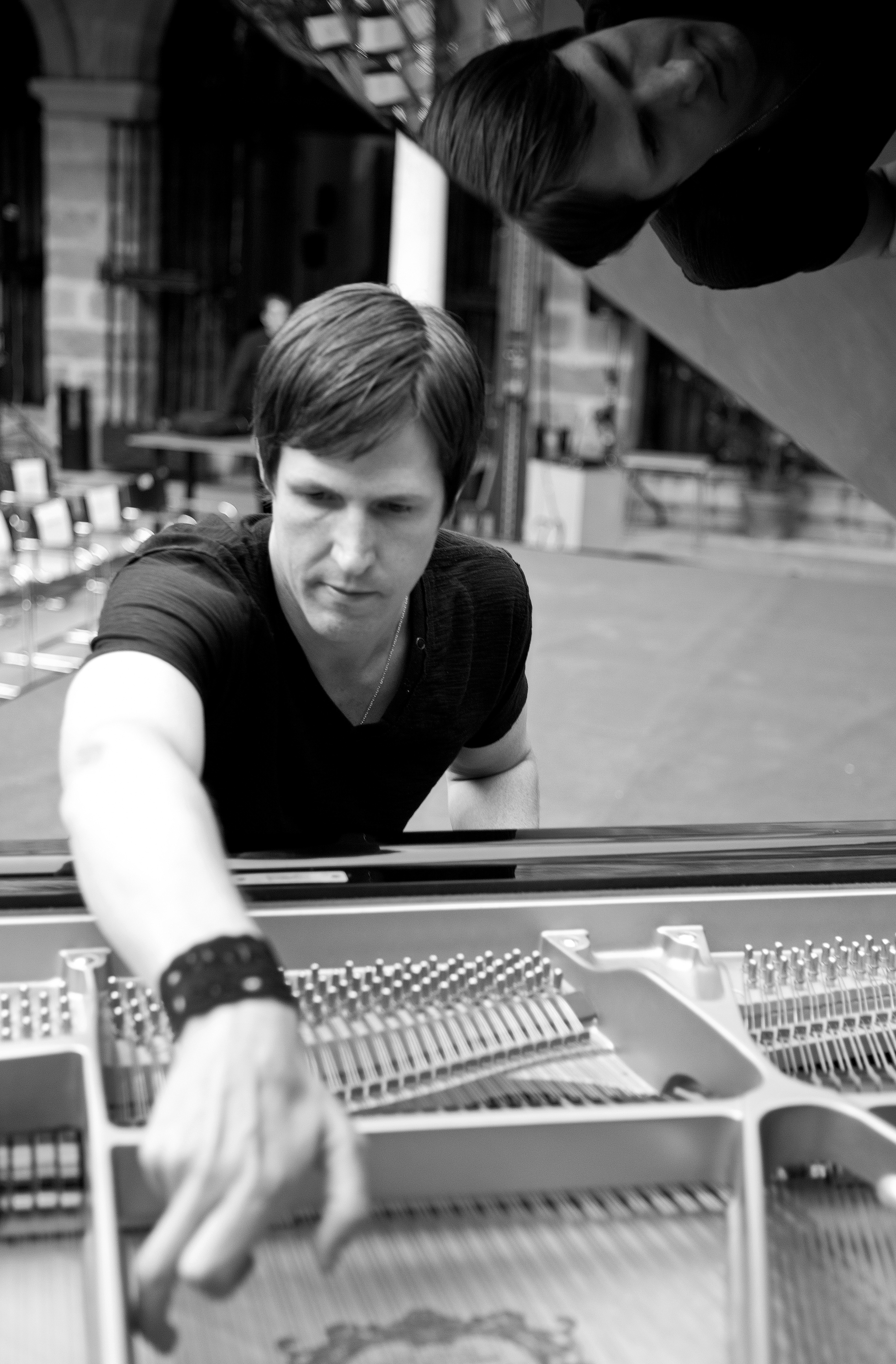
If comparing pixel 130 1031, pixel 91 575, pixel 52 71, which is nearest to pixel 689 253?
pixel 130 1031

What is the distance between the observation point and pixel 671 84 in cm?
143

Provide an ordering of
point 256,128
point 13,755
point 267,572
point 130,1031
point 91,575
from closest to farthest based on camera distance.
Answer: point 130,1031 < point 267,572 < point 13,755 < point 91,575 < point 256,128

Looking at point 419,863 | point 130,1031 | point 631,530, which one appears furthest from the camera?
point 631,530

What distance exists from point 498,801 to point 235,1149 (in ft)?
Answer: 4.18

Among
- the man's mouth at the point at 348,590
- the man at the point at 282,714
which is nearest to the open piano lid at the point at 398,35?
the man at the point at 282,714

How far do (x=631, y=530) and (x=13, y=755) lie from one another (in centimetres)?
680

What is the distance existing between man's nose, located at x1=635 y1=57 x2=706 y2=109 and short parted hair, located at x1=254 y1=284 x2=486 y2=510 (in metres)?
0.29

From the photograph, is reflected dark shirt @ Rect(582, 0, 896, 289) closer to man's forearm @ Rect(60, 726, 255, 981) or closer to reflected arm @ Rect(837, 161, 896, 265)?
reflected arm @ Rect(837, 161, 896, 265)

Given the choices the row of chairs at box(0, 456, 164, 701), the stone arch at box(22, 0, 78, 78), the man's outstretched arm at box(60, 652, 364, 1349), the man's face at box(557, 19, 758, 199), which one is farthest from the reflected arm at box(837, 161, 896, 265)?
the stone arch at box(22, 0, 78, 78)

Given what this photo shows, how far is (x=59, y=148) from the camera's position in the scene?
11625mm

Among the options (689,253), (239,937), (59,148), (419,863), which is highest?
(59,148)

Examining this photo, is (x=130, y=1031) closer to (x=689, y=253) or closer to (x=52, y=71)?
(x=689, y=253)

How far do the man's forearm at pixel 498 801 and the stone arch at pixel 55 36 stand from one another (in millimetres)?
10821

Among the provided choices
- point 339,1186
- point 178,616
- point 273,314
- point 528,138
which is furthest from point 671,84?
point 273,314
